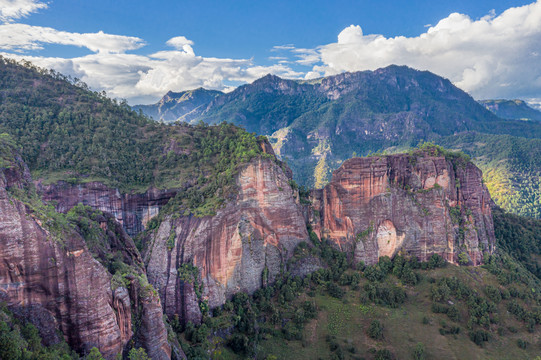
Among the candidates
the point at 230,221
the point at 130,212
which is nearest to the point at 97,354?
the point at 230,221

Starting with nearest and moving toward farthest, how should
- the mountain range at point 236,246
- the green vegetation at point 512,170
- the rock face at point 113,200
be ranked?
the mountain range at point 236,246, the rock face at point 113,200, the green vegetation at point 512,170

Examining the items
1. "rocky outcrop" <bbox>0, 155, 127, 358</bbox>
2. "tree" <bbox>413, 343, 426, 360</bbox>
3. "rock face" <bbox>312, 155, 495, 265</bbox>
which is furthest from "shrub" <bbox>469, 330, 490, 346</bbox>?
"rocky outcrop" <bbox>0, 155, 127, 358</bbox>

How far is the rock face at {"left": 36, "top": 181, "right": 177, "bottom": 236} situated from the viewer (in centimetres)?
4650

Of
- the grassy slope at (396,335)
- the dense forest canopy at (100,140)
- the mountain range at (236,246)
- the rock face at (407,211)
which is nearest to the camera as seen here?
the mountain range at (236,246)

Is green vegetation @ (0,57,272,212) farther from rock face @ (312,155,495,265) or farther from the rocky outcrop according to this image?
the rocky outcrop

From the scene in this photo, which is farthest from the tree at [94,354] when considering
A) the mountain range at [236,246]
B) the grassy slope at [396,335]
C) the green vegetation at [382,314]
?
the grassy slope at [396,335]

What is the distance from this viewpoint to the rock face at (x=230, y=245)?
4147cm

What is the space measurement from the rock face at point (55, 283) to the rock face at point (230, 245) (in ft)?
55.5

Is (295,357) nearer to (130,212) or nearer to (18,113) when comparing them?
(130,212)

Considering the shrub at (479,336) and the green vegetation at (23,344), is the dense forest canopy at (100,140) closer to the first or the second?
the green vegetation at (23,344)

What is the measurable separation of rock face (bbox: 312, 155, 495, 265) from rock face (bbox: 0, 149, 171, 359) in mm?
43425

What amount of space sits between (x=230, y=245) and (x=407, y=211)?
Answer: 34115mm

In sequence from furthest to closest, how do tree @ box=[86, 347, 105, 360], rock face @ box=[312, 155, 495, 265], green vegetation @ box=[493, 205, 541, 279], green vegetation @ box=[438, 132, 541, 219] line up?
green vegetation @ box=[438, 132, 541, 219] < green vegetation @ box=[493, 205, 541, 279] < rock face @ box=[312, 155, 495, 265] < tree @ box=[86, 347, 105, 360]

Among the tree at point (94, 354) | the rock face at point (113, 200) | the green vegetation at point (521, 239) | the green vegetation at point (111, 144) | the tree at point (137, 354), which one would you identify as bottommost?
the green vegetation at point (521, 239)
